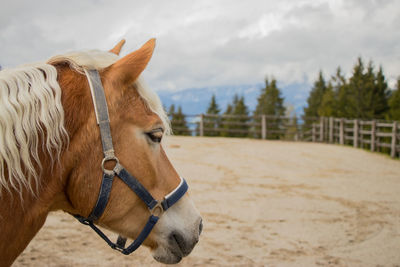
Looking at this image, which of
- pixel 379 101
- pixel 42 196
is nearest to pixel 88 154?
pixel 42 196

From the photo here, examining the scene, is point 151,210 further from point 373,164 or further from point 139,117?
point 373,164

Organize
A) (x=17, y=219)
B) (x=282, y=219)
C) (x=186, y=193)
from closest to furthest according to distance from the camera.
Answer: (x=17, y=219) → (x=186, y=193) → (x=282, y=219)

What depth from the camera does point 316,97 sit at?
135 feet

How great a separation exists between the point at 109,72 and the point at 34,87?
0.96 feet

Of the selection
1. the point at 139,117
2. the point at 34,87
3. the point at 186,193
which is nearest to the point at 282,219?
the point at 186,193

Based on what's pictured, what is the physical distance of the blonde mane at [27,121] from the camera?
1102mm

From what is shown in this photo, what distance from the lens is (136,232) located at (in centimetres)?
139

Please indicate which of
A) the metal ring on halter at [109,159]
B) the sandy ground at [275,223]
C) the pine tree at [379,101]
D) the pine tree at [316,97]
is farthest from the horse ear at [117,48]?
the pine tree at [316,97]

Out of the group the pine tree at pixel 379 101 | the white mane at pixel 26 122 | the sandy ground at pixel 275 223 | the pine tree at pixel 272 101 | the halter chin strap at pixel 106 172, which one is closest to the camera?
the white mane at pixel 26 122

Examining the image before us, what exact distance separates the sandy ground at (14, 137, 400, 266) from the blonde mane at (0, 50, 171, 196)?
69cm

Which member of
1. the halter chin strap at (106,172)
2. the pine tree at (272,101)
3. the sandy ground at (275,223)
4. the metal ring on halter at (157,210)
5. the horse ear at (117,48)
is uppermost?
the pine tree at (272,101)

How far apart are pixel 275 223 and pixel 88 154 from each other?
13.6 feet

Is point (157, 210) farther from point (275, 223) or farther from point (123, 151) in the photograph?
point (275, 223)

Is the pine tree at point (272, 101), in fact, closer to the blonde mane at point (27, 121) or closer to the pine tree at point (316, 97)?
the pine tree at point (316, 97)
